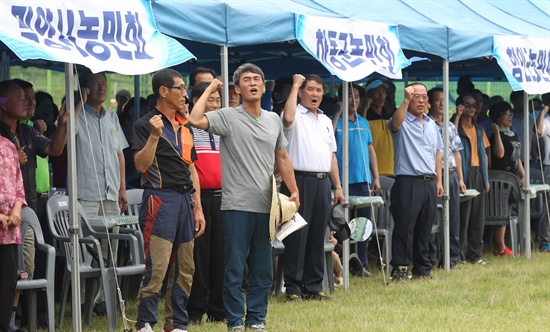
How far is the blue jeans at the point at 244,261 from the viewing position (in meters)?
7.61

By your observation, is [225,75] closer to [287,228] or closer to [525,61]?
[287,228]

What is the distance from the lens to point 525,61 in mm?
12633

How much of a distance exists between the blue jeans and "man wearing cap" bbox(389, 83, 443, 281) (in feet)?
11.6

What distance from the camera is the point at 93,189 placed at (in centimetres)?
910

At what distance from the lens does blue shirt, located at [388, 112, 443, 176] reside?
11.0m

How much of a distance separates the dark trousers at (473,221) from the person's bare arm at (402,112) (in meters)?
2.24

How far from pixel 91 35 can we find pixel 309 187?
8.99 ft

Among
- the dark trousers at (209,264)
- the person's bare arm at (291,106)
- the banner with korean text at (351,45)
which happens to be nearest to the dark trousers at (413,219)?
the banner with korean text at (351,45)

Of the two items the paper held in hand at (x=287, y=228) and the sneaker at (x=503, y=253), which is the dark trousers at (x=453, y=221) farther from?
the paper held in hand at (x=287, y=228)

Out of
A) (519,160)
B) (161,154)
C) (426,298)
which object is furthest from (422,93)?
(161,154)

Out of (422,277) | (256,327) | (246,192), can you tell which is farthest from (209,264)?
(422,277)

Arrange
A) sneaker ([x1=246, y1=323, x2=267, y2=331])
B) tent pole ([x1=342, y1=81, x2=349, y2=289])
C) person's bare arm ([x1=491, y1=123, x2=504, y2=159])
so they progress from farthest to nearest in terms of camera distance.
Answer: person's bare arm ([x1=491, y1=123, x2=504, y2=159]) < tent pole ([x1=342, y1=81, x2=349, y2=289]) < sneaker ([x1=246, y1=323, x2=267, y2=331])

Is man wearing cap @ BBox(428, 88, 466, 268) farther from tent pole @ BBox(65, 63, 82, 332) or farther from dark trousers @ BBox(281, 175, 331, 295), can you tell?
tent pole @ BBox(65, 63, 82, 332)

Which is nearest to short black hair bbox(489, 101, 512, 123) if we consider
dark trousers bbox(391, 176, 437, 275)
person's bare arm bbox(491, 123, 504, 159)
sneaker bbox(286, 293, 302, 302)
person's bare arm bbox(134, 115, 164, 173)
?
person's bare arm bbox(491, 123, 504, 159)
